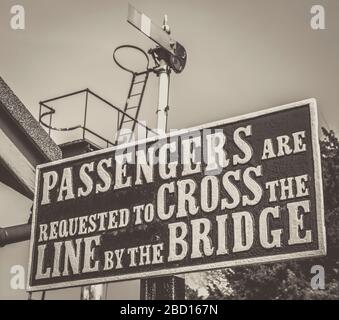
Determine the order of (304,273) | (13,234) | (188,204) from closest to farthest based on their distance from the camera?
1. (188,204)
2. (13,234)
3. (304,273)

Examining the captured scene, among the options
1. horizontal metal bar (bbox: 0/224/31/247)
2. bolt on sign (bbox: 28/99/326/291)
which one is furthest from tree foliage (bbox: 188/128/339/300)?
bolt on sign (bbox: 28/99/326/291)

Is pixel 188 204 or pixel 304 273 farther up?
pixel 304 273

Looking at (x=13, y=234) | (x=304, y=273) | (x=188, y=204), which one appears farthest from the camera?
(x=304, y=273)

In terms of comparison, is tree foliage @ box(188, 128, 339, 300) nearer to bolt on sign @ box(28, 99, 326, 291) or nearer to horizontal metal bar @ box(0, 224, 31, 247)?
horizontal metal bar @ box(0, 224, 31, 247)

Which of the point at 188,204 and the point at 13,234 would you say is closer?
the point at 188,204

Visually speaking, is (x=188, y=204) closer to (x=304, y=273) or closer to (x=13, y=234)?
(x=13, y=234)

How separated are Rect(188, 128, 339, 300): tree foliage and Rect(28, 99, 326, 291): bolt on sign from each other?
1217 cm

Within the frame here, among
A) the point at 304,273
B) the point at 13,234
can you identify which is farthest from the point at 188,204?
the point at 304,273

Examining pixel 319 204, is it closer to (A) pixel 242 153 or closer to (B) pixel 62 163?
(A) pixel 242 153

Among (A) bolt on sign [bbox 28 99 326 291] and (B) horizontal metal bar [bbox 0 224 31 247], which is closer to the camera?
(A) bolt on sign [bbox 28 99 326 291]

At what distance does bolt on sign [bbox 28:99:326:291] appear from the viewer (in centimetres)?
383

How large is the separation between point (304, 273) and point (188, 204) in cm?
1448

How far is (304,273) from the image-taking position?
17719mm
